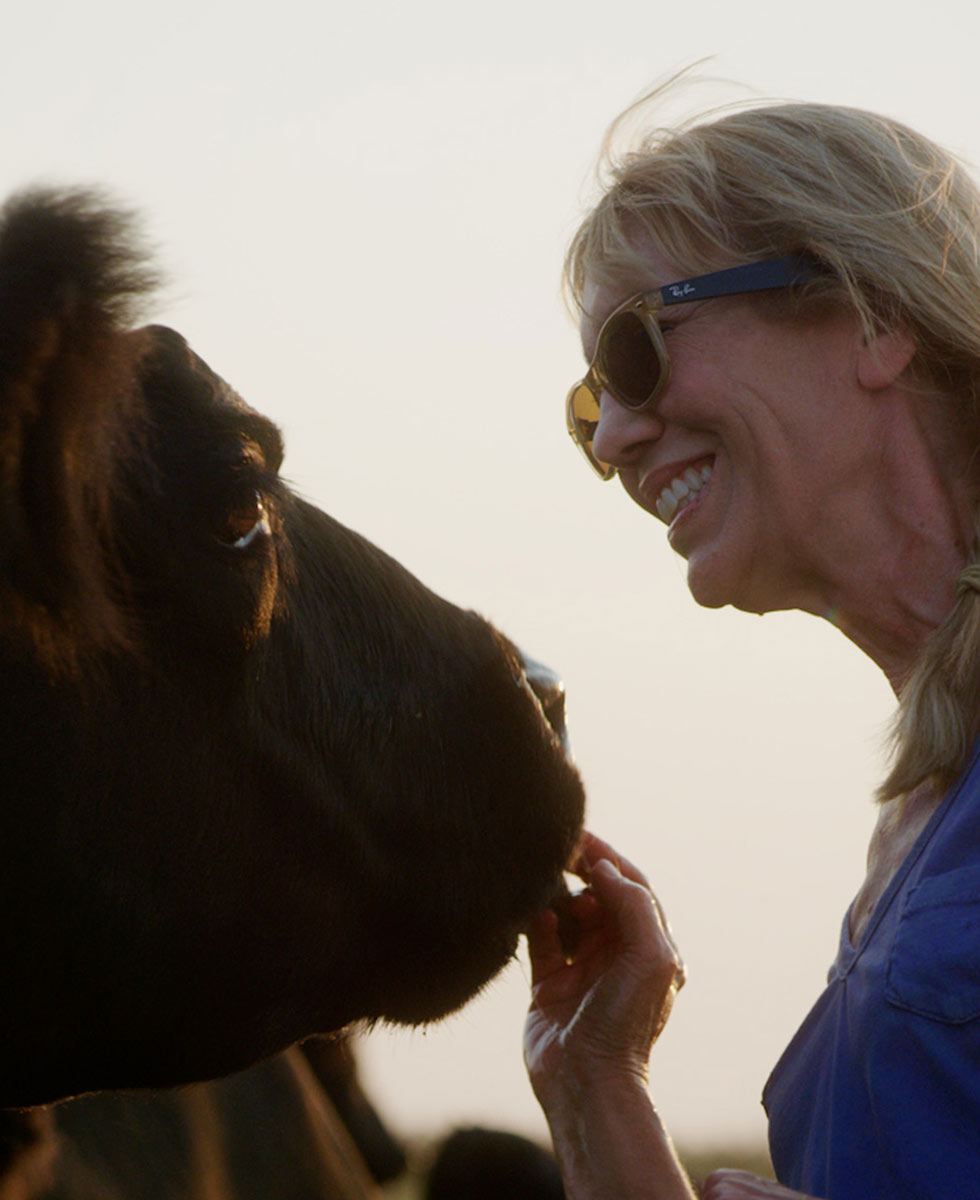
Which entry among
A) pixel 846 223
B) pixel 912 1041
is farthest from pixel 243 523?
pixel 912 1041

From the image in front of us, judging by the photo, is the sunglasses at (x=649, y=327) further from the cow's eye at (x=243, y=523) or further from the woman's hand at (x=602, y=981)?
the woman's hand at (x=602, y=981)

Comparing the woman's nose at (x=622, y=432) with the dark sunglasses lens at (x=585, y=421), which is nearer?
the woman's nose at (x=622, y=432)

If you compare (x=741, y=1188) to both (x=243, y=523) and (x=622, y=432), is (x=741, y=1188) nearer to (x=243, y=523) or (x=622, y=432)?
(x=243, y=523)

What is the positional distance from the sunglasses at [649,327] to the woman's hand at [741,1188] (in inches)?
56.4

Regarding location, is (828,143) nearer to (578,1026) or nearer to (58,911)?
(578,1026)

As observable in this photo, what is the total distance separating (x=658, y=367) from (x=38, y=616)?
127 cm

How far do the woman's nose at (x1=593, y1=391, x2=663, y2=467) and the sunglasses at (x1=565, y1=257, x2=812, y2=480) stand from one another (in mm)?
48

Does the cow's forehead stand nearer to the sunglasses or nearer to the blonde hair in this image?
the sunglasses

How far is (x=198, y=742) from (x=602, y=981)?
2.97 ft

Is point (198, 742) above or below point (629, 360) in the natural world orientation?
below

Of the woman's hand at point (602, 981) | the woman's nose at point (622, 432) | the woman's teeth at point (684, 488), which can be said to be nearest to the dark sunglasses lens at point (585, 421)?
the woman's nose at point (622, 432)

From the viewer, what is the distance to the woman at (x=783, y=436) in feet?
9.09

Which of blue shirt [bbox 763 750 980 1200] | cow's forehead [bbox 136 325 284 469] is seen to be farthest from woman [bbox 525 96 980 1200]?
cow's forehead [bbox 136 325 284 469]

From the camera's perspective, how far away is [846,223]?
2883 millimetres
